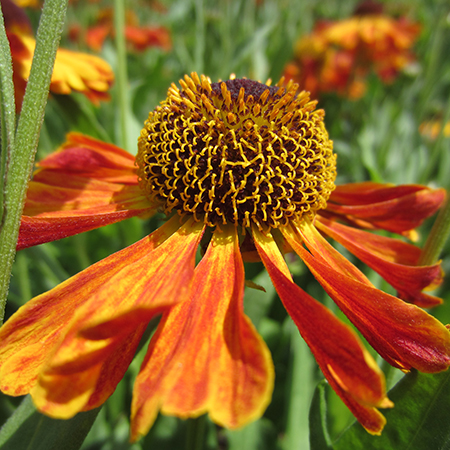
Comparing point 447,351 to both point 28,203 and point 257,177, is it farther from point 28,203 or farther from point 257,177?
point 28,203

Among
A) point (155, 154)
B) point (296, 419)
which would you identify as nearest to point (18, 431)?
point (155, 154)

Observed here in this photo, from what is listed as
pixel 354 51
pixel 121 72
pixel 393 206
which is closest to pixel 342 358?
pixel 393 206

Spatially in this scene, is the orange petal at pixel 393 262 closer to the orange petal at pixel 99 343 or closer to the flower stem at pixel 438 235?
the flower stem at pixel 438 235

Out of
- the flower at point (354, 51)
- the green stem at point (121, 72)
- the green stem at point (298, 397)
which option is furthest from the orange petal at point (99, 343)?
the flower at point (354, 51)

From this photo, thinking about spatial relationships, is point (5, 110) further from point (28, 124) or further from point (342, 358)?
point (342, 358)

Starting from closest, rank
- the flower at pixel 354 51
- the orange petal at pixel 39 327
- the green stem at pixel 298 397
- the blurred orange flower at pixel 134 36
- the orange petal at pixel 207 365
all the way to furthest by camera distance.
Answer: the orange petal at pixel 207 365 < the orange petal at pixel 39 327 < the green stem at pixel 298 397 < the flower at pixel 354 51 < the blurred orange flower at pixel 134 36

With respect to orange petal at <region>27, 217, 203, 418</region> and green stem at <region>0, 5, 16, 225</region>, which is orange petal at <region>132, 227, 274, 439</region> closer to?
orange petal at <region>27, 217, 203, 418</region>

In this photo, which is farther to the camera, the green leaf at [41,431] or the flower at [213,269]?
the green leaf at [41,431]
